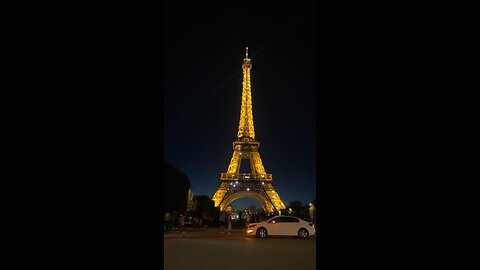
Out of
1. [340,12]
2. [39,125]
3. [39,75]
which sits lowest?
[39,125]

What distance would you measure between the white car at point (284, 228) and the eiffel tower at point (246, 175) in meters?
29.8

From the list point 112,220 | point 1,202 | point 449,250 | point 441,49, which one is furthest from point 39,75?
point 449,250

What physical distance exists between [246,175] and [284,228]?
33182mm

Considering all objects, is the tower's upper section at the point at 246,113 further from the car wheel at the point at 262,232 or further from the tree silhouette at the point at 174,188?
the car wheel at the point at 262,232

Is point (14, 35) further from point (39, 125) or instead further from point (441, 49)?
point (441, 49)

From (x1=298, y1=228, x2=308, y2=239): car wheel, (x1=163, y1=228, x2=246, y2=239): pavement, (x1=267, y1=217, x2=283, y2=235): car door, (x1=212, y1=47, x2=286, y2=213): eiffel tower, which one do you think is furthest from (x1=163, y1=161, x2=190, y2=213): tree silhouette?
(x1=298, y1=228, x2=308, y2=239): car wheel

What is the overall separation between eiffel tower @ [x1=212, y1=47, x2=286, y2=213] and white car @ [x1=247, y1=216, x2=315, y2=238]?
29835 mm

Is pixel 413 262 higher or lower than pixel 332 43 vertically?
lower

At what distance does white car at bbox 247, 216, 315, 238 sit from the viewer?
22.0 metres

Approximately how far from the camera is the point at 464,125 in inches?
163

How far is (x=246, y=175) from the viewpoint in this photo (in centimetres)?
5538

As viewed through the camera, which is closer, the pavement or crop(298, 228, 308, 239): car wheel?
crop(298, 228, 308, 239): car wheel

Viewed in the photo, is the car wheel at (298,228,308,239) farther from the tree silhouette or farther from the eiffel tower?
the eiffel tower

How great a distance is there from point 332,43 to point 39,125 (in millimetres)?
2781
